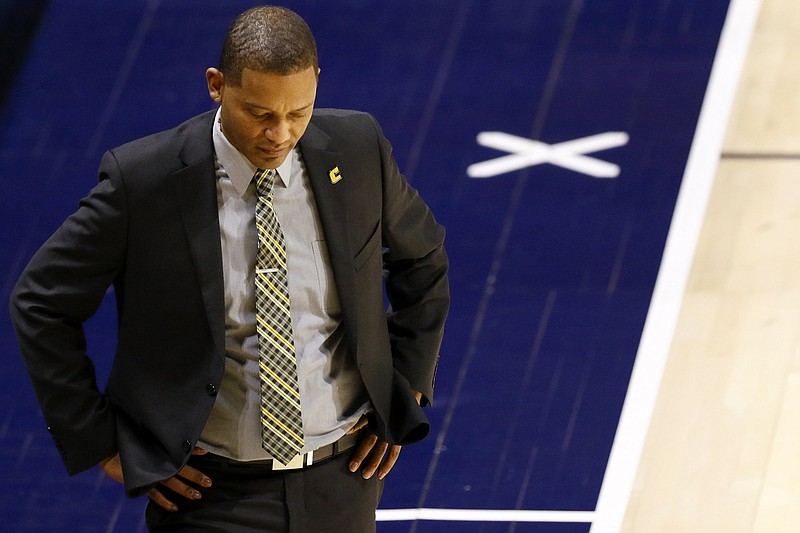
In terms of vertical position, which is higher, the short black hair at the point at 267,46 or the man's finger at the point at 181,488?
the short black hair at the point at 267,46

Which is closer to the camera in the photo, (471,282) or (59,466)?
(59,466)

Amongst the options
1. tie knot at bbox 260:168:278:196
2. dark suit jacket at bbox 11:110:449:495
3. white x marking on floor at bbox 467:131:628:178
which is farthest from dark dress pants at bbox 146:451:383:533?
white x marking on floor at bbox 467:131:628:178

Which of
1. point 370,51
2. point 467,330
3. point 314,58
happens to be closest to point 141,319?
point 314,58

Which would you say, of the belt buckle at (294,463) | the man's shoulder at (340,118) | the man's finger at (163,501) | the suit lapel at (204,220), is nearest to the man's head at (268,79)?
the suit lapel at (204,220)

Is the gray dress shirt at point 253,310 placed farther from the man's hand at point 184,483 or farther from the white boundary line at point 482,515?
the white boundary line at point 482,515

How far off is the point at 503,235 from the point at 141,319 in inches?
120

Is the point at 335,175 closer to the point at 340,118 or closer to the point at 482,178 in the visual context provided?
the point at 340,118

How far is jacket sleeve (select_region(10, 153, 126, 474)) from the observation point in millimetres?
2779

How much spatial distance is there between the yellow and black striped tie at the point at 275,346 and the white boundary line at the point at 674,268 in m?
1.73

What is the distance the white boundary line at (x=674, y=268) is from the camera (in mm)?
4520

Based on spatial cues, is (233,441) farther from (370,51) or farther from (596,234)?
(370,51)

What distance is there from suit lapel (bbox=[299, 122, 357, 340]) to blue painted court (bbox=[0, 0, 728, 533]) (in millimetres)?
1611

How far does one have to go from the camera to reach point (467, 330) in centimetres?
527

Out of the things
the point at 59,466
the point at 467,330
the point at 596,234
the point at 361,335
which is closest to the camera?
the point at 361,335
